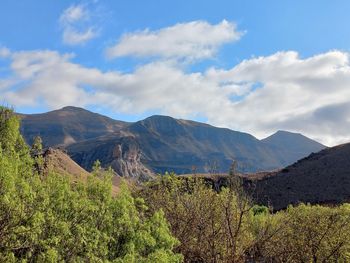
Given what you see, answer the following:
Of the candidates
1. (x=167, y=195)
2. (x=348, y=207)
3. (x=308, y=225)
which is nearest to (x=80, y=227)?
(x=167, y=195)

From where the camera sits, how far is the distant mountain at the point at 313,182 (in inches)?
3959

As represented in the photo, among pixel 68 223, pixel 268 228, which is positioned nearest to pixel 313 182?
pixel 268 228

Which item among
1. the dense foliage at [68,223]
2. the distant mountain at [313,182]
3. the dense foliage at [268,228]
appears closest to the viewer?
the dense foliage at [68,223]

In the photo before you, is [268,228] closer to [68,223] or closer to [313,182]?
[68,223]

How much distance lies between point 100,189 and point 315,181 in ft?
322

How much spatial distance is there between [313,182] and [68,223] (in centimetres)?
10076

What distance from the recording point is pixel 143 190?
1307 inches

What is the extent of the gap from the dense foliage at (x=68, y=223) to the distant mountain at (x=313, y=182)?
75077 millimetres

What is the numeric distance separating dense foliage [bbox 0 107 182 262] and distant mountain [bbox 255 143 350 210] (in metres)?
75.1

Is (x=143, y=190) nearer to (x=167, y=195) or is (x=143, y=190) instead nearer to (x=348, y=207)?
(x=167, y=195)

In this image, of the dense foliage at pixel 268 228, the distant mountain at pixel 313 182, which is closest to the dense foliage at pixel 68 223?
the dense foliage at pixel 268 228

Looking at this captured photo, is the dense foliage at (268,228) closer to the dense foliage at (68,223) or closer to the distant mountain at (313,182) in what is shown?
the dense foliage at (68,223)

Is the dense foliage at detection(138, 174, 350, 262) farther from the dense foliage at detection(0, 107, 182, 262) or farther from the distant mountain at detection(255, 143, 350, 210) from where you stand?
the distant mountain at detection(255, 143, 350, 210)

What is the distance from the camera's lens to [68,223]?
17.9 meters
